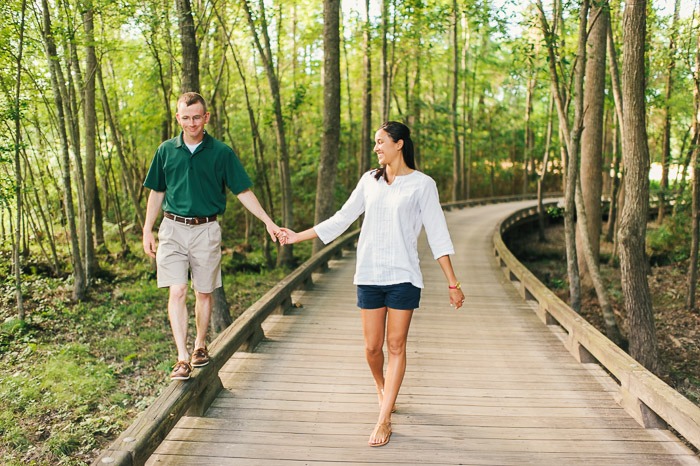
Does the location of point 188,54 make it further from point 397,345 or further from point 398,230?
point 397,345

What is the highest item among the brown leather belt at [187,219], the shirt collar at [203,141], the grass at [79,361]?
the shirt collar at [203,141]

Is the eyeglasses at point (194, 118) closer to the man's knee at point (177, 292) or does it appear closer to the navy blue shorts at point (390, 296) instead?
the man's knee at point (177, 292)

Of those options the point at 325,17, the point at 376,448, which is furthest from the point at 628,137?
the point at 325,17

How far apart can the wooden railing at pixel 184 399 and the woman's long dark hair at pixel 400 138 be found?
1871 mm

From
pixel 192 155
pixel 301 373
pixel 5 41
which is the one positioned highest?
pixel 5 41

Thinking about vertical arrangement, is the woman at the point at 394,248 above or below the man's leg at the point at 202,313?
above

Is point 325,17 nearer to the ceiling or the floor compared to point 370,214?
nearer to the ceiling

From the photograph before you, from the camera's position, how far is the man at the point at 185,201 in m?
3.65

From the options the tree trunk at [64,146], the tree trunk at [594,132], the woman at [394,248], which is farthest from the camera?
the tree trunk at [594,132]

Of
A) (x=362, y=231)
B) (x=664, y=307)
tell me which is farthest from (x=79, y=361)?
(x=664, y=307)

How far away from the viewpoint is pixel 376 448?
3.42m

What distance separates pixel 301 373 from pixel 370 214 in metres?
2.00

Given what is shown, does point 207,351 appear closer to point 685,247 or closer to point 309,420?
point 309,420

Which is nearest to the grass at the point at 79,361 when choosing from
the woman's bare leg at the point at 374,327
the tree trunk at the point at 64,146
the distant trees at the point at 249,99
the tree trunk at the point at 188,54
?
the tree trunk at the point at 64,146
